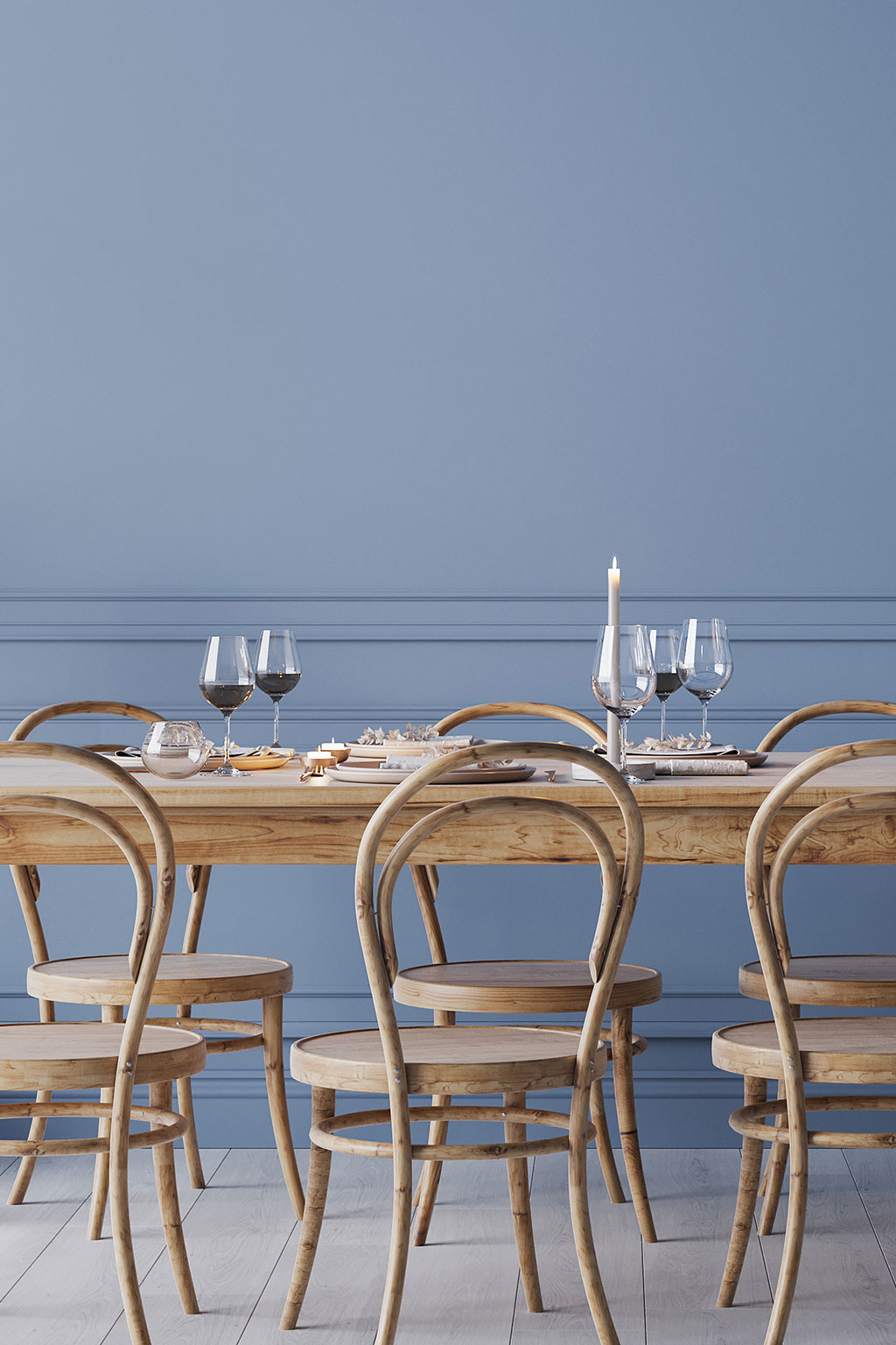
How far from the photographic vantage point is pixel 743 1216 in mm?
1841

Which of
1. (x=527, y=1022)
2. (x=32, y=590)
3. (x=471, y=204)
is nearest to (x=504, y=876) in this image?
(x=527, y=1022)

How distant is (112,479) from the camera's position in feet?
9.34

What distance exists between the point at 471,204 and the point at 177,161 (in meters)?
0.59

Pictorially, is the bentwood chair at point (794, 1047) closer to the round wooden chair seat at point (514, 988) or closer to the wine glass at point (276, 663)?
the round wooden chair seat at point (514, 988)

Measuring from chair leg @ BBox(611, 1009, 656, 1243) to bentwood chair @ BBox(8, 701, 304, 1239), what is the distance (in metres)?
0.49

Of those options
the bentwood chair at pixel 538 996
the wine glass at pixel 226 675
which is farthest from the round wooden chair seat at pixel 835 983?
the wine glass at pixel 226 675

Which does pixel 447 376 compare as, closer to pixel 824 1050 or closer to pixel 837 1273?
pixel 824 1050

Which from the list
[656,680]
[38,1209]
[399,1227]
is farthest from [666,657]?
[38,1209]

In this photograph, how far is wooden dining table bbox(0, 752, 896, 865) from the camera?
172cm

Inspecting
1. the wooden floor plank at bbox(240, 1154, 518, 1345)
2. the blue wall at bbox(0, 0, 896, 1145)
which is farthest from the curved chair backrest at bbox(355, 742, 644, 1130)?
the blue wall at bbox(0, 0, 896, 1145)

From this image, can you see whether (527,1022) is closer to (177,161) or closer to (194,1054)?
(194,1054)

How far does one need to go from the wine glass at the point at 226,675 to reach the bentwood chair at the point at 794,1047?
74cm

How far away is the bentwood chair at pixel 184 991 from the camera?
2086 mm

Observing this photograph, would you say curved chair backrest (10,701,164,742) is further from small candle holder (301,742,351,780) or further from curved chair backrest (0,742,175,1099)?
curved chair backrest (0,742,175,1099)
